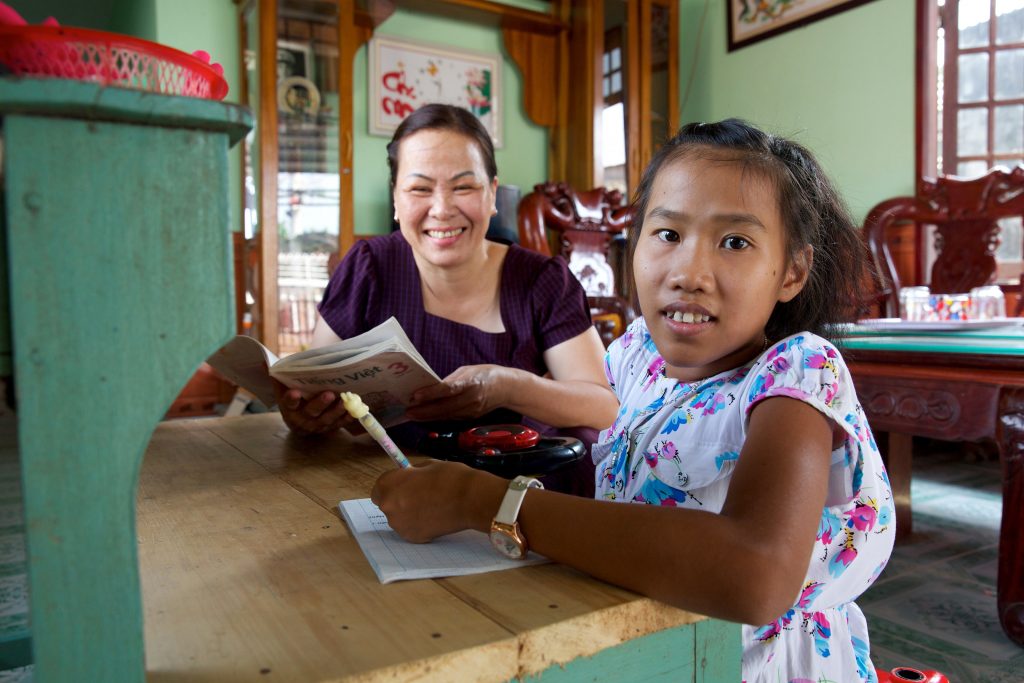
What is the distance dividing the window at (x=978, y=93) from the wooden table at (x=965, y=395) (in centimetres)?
218

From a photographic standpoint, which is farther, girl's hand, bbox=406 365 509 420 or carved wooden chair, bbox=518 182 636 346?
carved wooden chair, bbox=518 182 636 346

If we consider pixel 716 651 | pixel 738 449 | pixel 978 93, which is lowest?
pixel 716 651

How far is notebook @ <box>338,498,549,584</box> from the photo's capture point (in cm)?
54

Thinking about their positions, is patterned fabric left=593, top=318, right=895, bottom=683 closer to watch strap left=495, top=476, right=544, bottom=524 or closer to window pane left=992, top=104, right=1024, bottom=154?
watch strap left=495, top=476, right=544, bottom=524

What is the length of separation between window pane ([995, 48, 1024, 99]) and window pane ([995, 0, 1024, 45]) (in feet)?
0.19

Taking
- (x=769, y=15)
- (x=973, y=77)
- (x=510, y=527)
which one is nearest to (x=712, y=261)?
(x=510, y=527)

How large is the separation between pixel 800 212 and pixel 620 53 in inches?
151

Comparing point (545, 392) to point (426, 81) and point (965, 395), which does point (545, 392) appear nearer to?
point (965, 395)

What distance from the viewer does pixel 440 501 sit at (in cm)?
60

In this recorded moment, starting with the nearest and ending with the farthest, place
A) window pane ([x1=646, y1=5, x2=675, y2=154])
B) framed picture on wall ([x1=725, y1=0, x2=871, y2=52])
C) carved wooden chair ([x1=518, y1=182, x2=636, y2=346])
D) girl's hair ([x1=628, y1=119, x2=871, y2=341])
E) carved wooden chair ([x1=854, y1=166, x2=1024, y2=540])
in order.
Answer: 1. girl's hair ([x1=628, y1=119, x2=871, y2=341])
2. carved wooden chair ([x1=518, y1=182, x2=636, y2=346])
3. carved wooden chair ([x1=854, y1=166, x2=1024, y2=540])
4. framed picture on wall ([x1=725, y1=0, x2=871, y2=52])
5. window pane ([x1=646, y1=5, x2=675, y2=154])

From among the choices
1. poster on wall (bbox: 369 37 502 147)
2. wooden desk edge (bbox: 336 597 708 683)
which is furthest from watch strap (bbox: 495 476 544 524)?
poster on wall (bbox: 369 37 502 147)

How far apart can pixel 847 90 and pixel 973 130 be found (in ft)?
2.02

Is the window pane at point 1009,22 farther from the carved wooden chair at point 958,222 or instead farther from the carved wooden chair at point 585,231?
the carved wooden chair at point 585,231

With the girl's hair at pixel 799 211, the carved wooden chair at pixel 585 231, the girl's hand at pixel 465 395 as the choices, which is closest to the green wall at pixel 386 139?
the carved wooden chair at pixel 585 231
